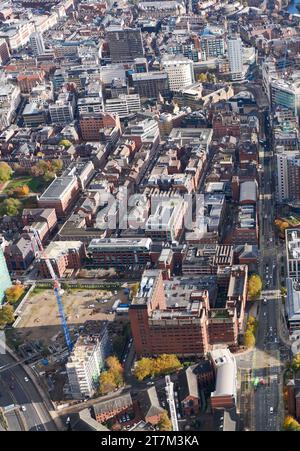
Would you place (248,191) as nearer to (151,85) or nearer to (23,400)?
(23,400)

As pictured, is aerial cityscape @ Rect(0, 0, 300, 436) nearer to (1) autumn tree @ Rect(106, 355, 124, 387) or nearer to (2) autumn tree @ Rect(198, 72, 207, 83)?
(1) autumn tree @ Rect(106, 355, 124, 387)

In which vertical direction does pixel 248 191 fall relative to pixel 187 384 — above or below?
Result: above

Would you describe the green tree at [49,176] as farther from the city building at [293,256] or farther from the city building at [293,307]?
the city building at [293,307]

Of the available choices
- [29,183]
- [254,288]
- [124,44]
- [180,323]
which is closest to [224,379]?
[180,323]

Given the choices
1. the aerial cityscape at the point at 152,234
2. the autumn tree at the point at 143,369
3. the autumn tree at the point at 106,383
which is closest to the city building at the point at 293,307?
the aerial cityscape at the point at 152,234

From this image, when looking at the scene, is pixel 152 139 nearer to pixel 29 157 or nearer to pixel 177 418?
pixel 29 157
